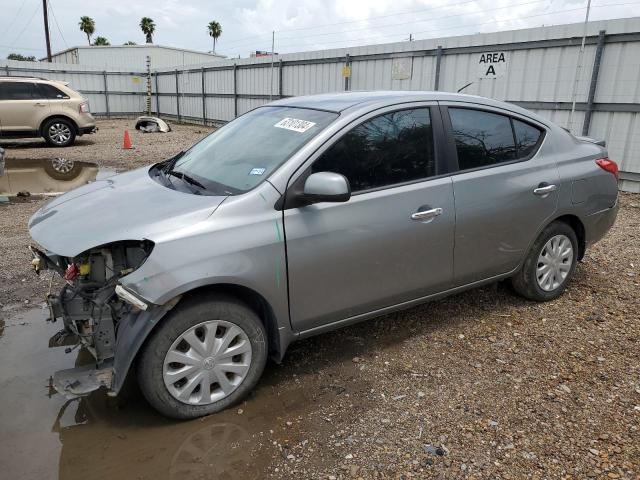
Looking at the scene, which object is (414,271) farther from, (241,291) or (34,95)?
(34,95)

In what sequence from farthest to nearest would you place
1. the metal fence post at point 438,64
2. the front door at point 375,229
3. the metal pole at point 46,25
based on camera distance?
the metal pole at point 46,25
the metal fence post at point 438,64
the front door at point 375,229

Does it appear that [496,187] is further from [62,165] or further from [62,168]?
[62,165]

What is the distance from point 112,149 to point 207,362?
13174mm

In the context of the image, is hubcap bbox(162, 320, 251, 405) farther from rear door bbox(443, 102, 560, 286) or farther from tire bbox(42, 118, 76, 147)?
tire bbox(42, 118, 76, 147)

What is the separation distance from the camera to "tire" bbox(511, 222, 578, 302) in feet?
13.6

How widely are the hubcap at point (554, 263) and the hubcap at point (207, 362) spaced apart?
8.64ft

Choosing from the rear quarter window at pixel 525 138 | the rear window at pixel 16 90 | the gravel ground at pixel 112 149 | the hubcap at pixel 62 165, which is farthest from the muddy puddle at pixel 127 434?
the rear window at pixel 16 90

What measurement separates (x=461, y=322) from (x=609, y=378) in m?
1.10

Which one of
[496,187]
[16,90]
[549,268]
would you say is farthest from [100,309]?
[16,90]

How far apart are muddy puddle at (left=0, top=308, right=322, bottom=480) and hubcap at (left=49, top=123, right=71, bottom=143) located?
12666 mm

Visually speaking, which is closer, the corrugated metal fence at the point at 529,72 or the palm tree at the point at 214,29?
the corrugated metal fence at the point at 529,72

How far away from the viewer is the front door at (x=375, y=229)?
3.01 metres

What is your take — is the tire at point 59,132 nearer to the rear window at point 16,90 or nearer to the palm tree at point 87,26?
the rear window at point 16,90

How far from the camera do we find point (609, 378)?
3.29m
